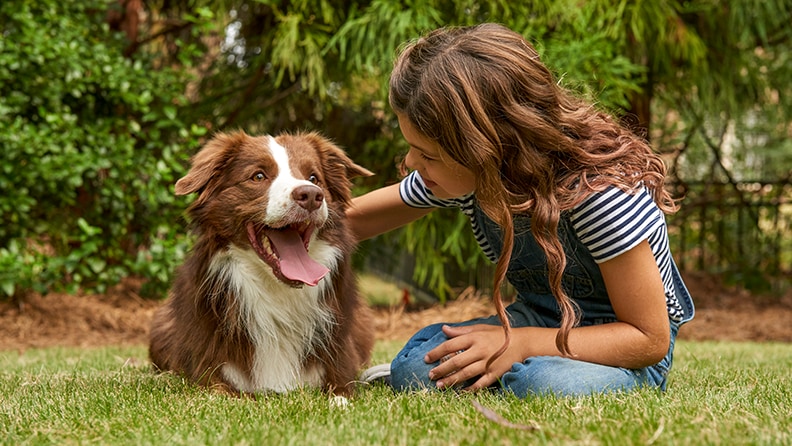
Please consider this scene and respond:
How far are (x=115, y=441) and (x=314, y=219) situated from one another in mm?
1035

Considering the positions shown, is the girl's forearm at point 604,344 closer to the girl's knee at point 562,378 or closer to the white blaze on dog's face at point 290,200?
the girl's knee at point 562,378

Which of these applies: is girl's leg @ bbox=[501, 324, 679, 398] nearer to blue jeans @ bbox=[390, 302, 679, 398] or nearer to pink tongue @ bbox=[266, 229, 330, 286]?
blue jeans @ bbox=[390, 302, 679, 398]

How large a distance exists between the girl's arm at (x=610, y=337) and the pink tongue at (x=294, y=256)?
51 cm

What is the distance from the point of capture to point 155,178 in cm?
575

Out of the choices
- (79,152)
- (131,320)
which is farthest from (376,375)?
(131,320)

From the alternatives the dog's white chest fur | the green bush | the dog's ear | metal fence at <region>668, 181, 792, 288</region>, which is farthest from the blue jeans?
metal fence at <region>668, 181, 792, 288</region>

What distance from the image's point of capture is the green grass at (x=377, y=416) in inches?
73.0

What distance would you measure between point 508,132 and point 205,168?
109 cm

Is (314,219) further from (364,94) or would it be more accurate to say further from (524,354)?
(364,94)

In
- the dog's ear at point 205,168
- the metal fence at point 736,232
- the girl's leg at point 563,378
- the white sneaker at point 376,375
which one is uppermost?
the dog's ear at point 205,168

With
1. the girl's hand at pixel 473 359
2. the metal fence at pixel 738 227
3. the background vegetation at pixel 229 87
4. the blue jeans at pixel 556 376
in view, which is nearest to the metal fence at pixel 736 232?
the metal fence at pixel 738 227

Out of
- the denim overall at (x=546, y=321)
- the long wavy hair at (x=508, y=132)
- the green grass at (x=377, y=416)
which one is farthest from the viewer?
the denim overall at (x=546, y=321)

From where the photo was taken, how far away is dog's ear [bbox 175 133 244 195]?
2.83 metres

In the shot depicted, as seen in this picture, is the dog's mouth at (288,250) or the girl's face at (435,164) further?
the dog's mouth at (288,250)
